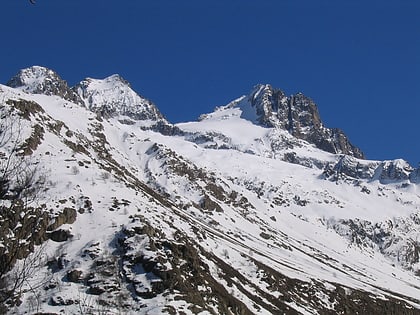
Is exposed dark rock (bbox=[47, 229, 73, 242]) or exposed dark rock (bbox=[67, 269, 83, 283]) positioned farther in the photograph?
exposed dark rock (bbox=[47, 229, 73, 242])

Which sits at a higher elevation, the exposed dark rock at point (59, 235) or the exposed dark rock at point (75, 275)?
the exposed dark rock at point (59, 235)

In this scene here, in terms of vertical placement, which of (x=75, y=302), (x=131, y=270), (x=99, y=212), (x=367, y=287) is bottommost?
(x=75, y=302)

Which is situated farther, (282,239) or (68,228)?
(282,239)

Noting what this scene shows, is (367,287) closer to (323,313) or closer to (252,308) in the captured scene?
(323,313)

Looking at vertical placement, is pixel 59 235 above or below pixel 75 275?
above

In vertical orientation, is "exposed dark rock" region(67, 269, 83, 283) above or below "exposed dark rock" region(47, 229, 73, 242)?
below

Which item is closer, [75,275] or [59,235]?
[75,275]

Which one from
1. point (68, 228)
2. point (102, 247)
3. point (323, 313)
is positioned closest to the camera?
point (102, 247)

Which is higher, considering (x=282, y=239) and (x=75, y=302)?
(x=282, y=239)

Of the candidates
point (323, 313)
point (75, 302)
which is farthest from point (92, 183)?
point (323, 313)

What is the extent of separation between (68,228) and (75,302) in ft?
70.5

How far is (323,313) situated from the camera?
97.9 meters

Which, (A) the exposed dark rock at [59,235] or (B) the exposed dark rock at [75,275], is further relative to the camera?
(A) the exposed dark rock at [59,235]

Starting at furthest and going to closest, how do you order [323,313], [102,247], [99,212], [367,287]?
[367,287] → [323,313] → [99,212] → [102,247]
